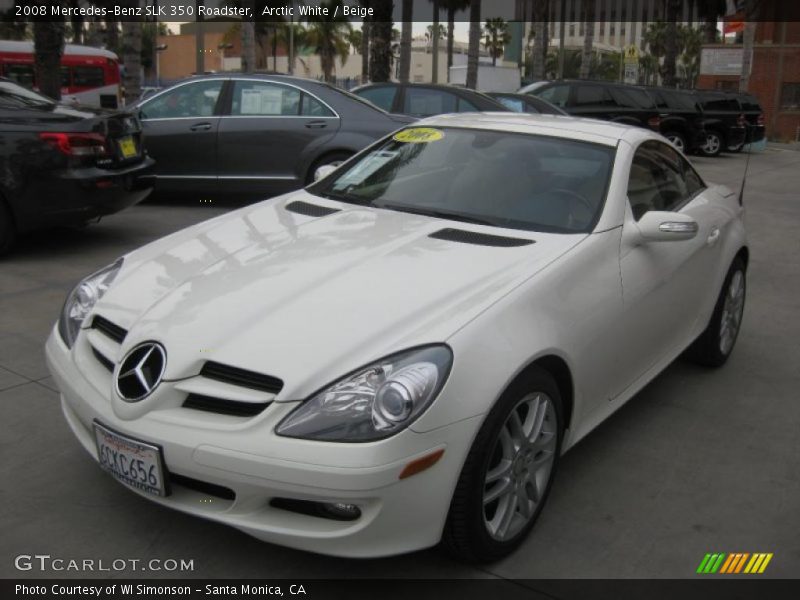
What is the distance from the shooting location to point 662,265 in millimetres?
3840

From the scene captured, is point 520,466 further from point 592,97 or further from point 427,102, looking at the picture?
point 592,97

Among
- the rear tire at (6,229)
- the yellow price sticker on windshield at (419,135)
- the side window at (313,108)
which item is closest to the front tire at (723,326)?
the yellow price sticker on windshield at (419,135)

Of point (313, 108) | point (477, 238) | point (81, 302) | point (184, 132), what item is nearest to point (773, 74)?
point (313, 108)

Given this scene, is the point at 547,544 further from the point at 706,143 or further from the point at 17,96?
the point at 706,143

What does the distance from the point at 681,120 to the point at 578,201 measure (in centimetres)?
1762

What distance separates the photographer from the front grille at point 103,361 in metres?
2.92

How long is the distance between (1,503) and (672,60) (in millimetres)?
31784

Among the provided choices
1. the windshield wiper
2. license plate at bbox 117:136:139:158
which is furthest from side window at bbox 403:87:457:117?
the windshield wiper

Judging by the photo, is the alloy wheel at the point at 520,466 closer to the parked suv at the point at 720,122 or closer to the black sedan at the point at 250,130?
the black sedan at the point at 250,130

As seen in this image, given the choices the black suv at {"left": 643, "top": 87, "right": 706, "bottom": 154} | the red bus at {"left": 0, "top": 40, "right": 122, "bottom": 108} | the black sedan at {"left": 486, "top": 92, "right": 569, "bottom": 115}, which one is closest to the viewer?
the black sedan at {"left": 486, "top": 92, "right": 569, "bottom": 115}

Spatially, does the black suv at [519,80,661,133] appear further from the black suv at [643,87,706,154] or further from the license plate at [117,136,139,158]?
the license plate at [117,136,139,158]

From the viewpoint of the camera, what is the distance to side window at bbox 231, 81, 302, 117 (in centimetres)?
917

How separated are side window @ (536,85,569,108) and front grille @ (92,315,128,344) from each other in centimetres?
1601

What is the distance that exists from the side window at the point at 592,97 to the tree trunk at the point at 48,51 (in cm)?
1059
